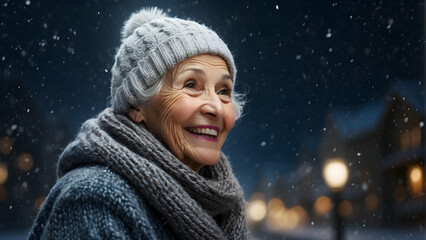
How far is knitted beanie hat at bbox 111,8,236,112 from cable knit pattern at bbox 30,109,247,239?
0.14 metres

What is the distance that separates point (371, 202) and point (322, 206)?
14.7 metres

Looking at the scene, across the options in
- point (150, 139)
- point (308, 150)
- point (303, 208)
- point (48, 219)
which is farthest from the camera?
point (308, 150)

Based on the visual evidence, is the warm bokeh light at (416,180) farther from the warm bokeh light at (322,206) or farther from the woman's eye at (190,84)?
the woman's eye at (190,84)

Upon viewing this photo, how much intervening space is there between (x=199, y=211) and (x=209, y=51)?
2.39ft

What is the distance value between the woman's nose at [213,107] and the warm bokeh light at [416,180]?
23177 millimetres

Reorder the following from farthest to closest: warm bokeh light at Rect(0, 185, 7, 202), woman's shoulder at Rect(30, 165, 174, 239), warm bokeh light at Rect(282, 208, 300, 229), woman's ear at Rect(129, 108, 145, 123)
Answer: warm bokeh light at Rect(282, 208, 300, 229) → warm bokeh light at Rect(0, 185, 7, 202) → woman's ear at Rect(129, 108, 145, 123) → woman's shoulder at Rect(30, 165, 174, 239)

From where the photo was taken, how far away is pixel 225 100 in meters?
2.45

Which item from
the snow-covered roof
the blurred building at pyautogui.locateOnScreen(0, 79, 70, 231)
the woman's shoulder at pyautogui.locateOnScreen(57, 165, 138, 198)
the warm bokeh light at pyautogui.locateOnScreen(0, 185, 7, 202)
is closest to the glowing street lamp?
the woman's shoulder at pyautogui.locateOnScreen(57, 165, 138, 198)

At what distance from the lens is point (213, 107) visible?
2.33 m

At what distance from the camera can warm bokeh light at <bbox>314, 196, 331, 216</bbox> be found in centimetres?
4353

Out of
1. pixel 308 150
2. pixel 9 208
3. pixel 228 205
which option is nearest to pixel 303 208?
pixel 308 150

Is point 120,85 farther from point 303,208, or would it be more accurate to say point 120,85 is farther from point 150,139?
point 303,208

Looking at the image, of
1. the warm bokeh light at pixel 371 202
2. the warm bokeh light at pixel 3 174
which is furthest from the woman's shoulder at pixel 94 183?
the warm bokeh light at pixel 371 202

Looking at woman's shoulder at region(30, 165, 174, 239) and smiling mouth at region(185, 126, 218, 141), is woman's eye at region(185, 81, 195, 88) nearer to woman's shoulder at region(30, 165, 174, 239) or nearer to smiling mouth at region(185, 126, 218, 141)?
smiling mouth at region(185, 126, 218, 141)
